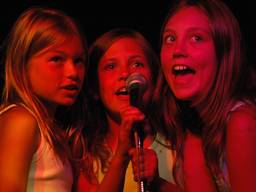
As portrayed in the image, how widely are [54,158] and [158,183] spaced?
454 millimetres

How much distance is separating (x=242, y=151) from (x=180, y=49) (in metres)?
0.53

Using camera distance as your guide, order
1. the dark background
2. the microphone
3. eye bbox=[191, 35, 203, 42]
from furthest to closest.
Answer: the dark background → eye bbox=[191, 35, 203, 42] → the microphone

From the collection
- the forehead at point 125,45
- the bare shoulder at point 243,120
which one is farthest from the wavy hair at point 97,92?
the bare shoulder at point 243,120

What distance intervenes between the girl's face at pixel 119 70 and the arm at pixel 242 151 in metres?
0.65

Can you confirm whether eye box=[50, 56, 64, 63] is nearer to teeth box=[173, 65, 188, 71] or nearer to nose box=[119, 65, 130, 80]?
nose box=[119, 65, 130, 80]

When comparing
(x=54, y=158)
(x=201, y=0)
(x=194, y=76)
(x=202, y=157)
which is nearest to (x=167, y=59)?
(x=194, y=76)

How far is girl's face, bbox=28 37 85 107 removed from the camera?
2131mm

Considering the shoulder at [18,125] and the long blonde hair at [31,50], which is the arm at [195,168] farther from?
the shoulder at [18,125]

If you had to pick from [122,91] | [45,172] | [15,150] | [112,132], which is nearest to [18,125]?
[15,150]

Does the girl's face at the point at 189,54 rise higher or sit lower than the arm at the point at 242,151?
higher

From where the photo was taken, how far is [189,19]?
2119mm

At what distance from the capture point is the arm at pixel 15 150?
6.01ft

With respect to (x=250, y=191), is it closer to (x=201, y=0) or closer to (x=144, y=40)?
(x=201, y=0)

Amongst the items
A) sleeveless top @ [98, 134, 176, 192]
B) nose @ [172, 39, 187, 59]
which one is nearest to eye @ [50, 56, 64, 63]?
nose @ [172, 39, 187, 59]
